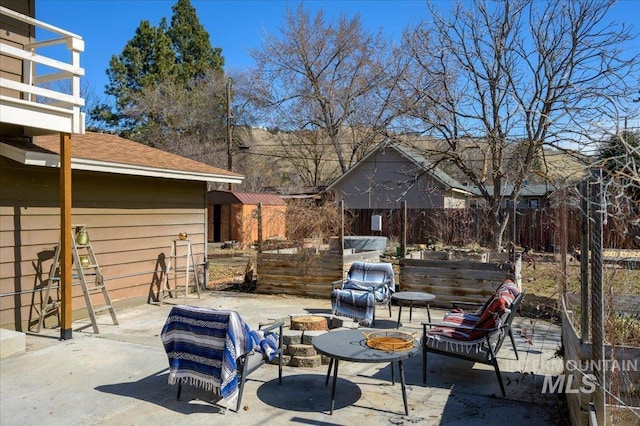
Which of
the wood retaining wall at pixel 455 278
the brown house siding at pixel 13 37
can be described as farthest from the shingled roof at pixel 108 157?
the wood retaining wall at pixel 455 278

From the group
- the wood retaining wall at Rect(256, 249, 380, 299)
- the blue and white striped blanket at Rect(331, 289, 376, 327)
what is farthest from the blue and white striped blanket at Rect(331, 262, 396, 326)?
the wood retaining wall at Rect(256, 249, 380, 299)

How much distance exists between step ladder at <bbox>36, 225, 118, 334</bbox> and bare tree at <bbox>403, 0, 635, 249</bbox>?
6.10 metres

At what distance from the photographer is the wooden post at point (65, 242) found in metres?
6.13

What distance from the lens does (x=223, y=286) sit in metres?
10.6

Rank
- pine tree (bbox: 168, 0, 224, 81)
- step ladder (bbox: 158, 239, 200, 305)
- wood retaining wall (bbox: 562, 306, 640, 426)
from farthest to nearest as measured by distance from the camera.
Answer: pine tree (bbox: 168, 0, 224, 81), step ladder (bbox: 158, 239, 200, 305), wood retaining wall (bbox: 562, 306, 640, 426)

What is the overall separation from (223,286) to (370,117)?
1330 centimetres

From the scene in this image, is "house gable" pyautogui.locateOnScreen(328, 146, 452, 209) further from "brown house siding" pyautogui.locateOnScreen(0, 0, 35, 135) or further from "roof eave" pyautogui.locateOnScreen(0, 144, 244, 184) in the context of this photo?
"brown house siding" pyautogui.locateOnScreen(0, 0, 35, 135)

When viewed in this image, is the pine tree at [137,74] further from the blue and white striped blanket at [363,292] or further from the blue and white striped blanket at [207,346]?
the blue and white striped blanket at [207,346]

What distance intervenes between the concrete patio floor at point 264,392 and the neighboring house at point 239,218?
15310mm

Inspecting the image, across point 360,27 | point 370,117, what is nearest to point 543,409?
→ point 370,117

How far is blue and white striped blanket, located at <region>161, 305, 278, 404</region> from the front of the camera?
4.01m

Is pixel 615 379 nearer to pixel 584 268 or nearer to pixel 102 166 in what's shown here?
pixel 584 268

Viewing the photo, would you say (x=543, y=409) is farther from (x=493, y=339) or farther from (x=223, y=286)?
(x=223, y=286)

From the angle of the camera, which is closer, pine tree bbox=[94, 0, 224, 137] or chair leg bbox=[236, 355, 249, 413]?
chair leg bbox=[236, 355, 249, 413]
